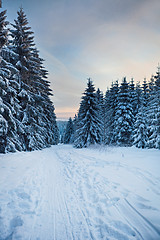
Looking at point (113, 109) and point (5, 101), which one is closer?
point (5, 101)

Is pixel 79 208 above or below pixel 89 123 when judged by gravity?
below

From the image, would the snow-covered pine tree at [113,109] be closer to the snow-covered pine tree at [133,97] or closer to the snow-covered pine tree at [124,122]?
the snow-covered pine tree at [124,122]

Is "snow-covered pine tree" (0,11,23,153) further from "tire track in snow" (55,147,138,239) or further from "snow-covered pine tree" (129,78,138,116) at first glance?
"snow-covered pine tree" (129,78,138,116)

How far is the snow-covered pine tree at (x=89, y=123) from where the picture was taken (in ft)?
62.5

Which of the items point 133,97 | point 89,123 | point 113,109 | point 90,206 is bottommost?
point 90,206

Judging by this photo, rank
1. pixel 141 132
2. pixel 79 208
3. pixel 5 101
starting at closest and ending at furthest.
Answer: pixel 79 208, pixel 5 101, pixel 141 132

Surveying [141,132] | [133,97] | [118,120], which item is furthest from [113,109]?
[141,132]

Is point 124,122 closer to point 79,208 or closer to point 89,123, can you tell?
point 89,123

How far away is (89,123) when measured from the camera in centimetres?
1947

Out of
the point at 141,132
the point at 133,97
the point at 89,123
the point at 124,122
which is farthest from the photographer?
the point at 133,97

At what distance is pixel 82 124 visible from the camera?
19.9m

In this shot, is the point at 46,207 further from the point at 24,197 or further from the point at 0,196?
the point at 0,196

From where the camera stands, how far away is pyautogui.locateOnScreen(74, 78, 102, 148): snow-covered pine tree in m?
19.1

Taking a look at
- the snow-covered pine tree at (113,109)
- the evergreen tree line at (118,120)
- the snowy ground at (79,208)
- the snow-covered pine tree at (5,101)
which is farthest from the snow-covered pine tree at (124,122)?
the snow-covered pine tree at (5,101)
